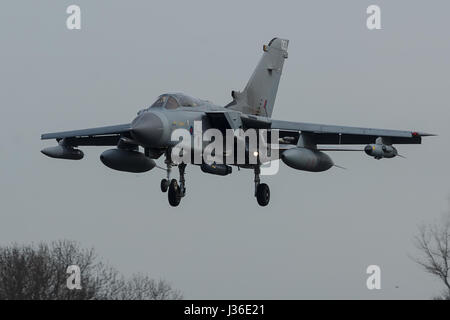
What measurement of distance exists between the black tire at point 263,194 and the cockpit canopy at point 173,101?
17.8 feet

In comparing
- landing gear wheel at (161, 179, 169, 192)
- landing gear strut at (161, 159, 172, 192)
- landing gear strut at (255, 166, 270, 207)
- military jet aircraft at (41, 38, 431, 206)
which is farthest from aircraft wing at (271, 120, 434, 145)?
landing gear wheel at (161, 179, 169, 192)

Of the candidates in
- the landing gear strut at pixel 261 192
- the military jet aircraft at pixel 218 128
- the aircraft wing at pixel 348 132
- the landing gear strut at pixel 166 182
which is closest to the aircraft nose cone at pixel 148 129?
the military jet aircraft at pixel 218 128

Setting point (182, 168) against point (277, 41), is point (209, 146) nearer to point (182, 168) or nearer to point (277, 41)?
point (182, 168)

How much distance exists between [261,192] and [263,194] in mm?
114

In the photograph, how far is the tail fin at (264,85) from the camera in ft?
161

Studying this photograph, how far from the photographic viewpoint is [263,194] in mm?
47344

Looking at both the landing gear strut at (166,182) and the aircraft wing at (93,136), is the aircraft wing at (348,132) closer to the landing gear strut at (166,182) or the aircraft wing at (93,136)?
the landing gear strut at (166,182)

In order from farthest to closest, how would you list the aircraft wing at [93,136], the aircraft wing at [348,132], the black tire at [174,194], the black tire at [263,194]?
the black tire at [263,194]
the aircraft wing at [348,132]
the aircraft wing at [93,136]
the black tire at [174,194]

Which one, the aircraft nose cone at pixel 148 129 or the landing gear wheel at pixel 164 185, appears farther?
the landing gear wheel at pixel 164 185

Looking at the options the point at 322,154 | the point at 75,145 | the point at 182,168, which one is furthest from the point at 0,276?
the point at 322,154

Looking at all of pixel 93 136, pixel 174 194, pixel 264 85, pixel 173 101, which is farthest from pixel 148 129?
pixel 264 85

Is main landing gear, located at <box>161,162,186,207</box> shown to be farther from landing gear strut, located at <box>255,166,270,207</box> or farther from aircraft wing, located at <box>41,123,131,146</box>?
landing gear strut, located at <box>255,166,270,207</box>

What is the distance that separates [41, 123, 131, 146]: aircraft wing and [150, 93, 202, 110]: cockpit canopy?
1.46 m

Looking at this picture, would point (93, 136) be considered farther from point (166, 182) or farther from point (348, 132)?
point (348, 132)
